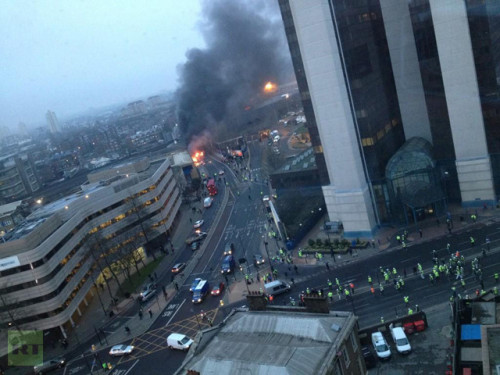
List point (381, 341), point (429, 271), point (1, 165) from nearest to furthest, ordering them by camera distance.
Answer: point (381, 341)
point (429, 271)
point (1, 165)

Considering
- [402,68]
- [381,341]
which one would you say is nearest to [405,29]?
[402,68]

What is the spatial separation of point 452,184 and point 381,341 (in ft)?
60.1

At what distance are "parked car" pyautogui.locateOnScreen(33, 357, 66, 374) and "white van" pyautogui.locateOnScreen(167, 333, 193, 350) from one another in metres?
7.58

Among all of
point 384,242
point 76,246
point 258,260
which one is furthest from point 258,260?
point 76,246

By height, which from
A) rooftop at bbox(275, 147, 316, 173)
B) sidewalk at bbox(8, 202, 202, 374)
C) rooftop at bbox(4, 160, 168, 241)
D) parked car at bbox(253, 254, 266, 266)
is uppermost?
rooftop at bbox(4, 160, 168, 241)

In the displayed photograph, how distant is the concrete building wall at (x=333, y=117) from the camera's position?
100 feet

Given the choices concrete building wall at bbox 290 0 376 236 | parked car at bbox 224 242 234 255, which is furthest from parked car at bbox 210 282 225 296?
concrete building wall at bbox 290 0 376 236

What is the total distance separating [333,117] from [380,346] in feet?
58.2

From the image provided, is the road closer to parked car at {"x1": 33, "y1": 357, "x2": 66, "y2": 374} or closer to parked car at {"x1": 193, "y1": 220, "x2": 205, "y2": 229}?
parked car at {"x1": 33, "y1": 357, "x2": 66, "y2": 374}

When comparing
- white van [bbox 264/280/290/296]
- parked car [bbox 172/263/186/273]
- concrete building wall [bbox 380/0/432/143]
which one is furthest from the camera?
parked car [bbox 172/263/186/273]

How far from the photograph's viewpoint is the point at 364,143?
32.7 m

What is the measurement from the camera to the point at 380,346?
18859 mm

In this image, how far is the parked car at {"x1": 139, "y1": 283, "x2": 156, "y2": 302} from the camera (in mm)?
32912

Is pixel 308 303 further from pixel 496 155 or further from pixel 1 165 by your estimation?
pixel 1 165
